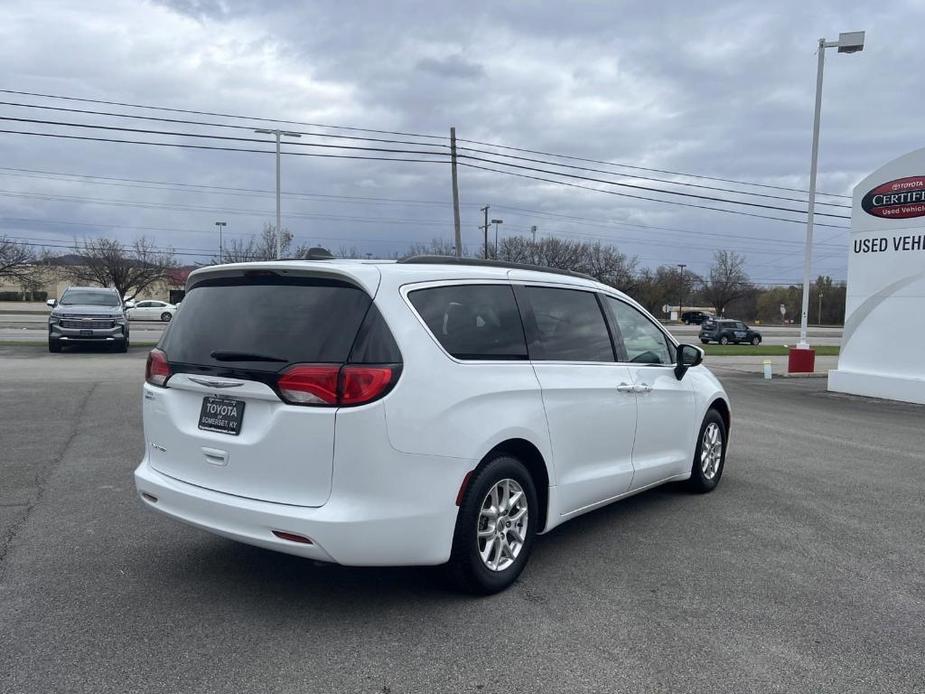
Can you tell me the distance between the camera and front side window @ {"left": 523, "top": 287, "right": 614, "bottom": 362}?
15.3ft

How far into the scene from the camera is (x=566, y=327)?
16.1 feet

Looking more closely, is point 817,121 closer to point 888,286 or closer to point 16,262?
point 888,286

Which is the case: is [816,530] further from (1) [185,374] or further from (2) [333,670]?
(1) [185,374]

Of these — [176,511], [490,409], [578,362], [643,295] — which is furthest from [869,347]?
[643,295]

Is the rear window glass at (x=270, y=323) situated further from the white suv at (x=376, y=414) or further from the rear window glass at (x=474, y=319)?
the rear window glass at (x=474, y=319)

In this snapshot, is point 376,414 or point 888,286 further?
point 888,286

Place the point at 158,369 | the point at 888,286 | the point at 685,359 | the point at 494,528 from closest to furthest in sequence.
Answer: the point at 494,528, the point at 158,369, the point at 685,359, the point at 888,286

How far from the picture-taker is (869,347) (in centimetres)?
1589

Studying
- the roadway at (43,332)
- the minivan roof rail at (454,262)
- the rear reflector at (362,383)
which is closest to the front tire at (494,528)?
the rear reflector at (362,383)

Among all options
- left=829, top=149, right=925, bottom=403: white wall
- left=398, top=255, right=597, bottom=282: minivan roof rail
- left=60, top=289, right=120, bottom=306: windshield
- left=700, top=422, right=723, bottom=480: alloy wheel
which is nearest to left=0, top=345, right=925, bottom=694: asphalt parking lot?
left=700, top=422, right=723, bottom=480: alloy wheel

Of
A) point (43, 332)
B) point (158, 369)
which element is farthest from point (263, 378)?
point (43, 332)

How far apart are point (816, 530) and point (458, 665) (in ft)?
11.1

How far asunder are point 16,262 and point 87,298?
127ft

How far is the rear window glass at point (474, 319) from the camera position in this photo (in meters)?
3.96
